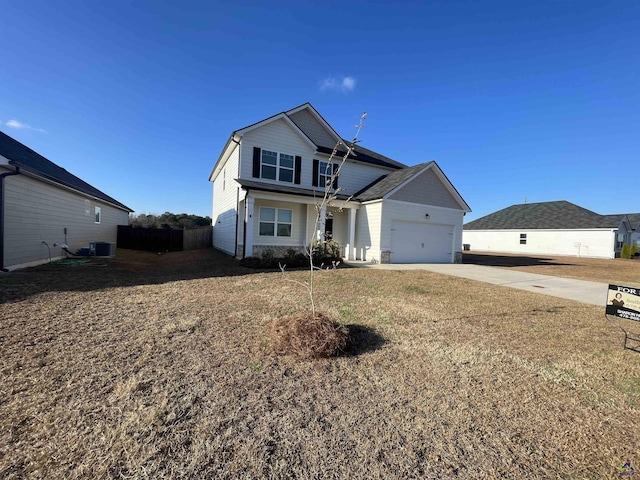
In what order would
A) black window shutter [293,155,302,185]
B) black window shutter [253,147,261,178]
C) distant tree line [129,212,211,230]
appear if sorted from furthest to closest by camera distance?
1. distant tree line [129,212,211,230]
2. black window shutter [293,155,302,185]
3. black window shutter [253,147,261,178]

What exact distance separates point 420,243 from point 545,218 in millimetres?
24018

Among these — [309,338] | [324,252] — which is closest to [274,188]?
[324,252]

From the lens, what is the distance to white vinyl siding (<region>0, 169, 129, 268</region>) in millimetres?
8848

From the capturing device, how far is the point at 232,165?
15000 mm

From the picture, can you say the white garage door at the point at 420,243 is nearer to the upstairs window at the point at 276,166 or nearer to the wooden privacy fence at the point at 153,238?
the upstairs window at the point at 276,166

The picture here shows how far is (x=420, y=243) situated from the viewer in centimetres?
1540

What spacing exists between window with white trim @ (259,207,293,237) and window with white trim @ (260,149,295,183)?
5.78ft

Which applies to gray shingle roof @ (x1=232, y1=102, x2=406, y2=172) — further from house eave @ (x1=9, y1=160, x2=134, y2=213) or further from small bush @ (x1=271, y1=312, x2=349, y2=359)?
small bush @ (x1=271, y1=312, x2=349, y2=359)

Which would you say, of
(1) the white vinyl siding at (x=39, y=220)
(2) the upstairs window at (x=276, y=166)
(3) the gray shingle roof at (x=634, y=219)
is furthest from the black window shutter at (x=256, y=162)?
(3) the gray shingle roof at (x=634, y=219)

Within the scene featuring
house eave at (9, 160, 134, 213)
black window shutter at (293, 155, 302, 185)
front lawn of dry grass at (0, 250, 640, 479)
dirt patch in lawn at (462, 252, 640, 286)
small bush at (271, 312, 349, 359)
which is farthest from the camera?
black window shutter at (293, 155, 302, 185)

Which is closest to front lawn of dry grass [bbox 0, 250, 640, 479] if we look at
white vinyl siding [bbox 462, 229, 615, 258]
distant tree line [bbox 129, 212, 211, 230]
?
white vinyl siding [bbox 462, 229, 615, 258]

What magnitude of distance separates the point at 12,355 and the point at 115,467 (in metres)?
2.73

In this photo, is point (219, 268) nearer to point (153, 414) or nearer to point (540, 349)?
point (153, 414)

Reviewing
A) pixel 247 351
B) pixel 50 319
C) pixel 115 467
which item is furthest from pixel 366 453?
pixel 50 319
